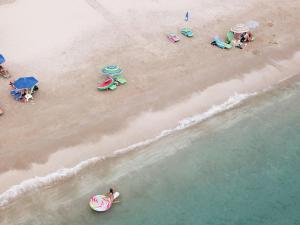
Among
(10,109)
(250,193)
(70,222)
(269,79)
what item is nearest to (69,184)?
(70,222)

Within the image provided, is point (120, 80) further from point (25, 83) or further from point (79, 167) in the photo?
point (79, 167)

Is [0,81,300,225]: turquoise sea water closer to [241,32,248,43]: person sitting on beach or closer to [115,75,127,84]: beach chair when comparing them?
[115,75,127,84]: beach chair

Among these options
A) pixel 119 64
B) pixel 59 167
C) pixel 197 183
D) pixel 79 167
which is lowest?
pixel 197 183

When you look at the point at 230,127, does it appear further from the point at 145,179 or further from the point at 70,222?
the point at 70,222

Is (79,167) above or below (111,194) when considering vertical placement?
above

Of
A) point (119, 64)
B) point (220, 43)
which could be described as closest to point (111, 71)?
point (119, 64)

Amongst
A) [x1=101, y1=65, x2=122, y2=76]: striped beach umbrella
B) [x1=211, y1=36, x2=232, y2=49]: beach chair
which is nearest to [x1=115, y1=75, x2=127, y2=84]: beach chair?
[x1=101, y1=65, x2=122, y2=76]: striped beach umbrella
